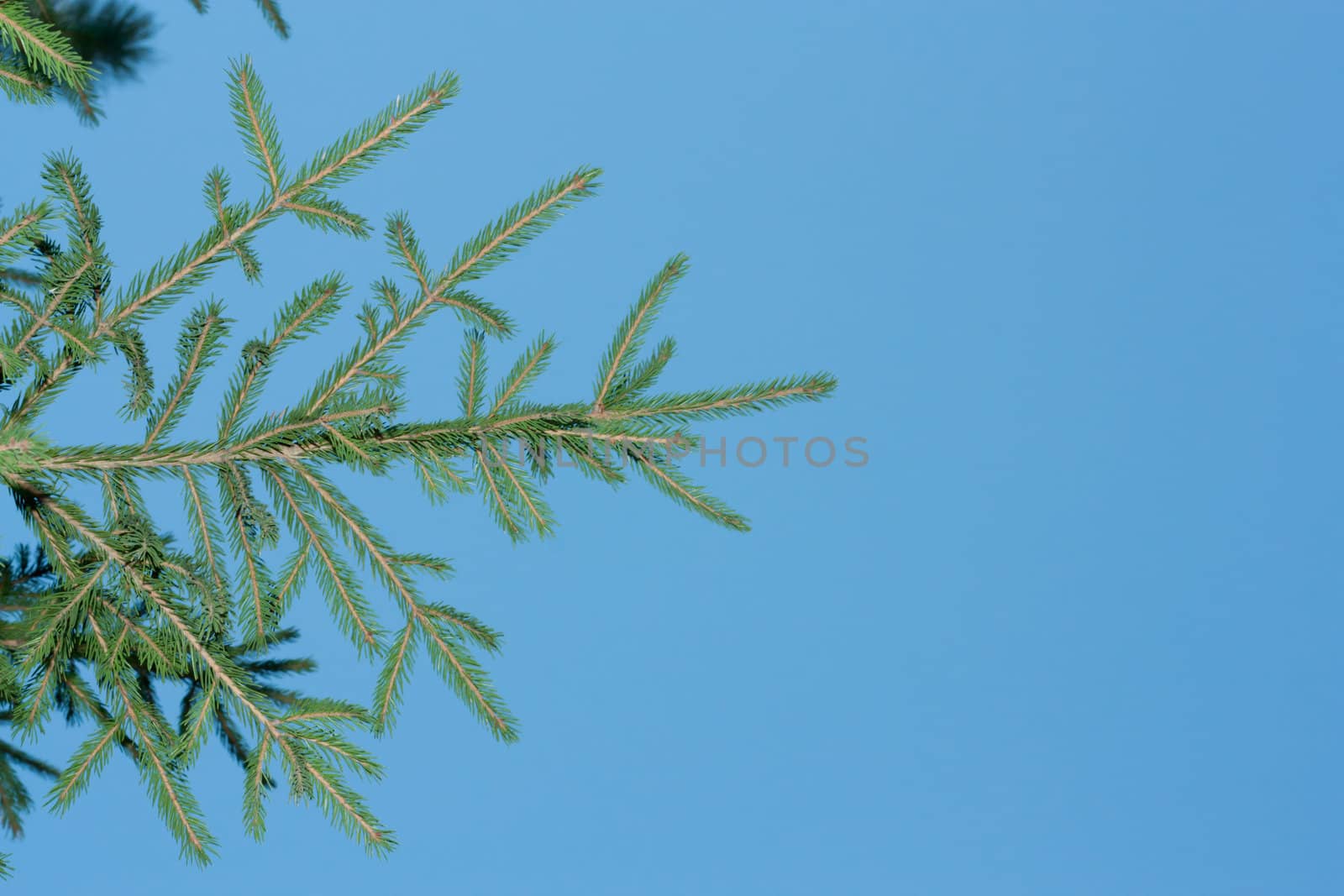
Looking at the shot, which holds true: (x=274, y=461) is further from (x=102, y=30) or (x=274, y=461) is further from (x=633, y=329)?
(x=102, y=30)

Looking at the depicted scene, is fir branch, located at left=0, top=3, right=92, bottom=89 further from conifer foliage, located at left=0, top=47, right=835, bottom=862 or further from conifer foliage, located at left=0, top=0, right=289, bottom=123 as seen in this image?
conifer foliage, located at left=0, top=0, right=289, bottom=123

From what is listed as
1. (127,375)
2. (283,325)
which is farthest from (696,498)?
(127,375)

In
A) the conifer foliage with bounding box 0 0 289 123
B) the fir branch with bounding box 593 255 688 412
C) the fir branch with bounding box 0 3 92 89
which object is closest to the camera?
the fir branch with bounding box 0 3 92 89

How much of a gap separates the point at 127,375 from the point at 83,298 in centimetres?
16

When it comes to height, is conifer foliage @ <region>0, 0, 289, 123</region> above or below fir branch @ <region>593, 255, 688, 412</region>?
above

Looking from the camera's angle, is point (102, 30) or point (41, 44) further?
point (102, 30)

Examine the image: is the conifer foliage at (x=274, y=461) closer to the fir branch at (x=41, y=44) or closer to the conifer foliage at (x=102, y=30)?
the fir branch at (x=41, y=44)

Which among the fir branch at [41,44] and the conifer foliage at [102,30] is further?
the conifer foliage at [102,30]

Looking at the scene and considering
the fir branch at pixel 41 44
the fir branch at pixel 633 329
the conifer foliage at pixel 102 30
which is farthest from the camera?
the conifer foliage at pixel 102 30

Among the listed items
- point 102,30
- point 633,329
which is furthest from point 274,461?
point 102,30

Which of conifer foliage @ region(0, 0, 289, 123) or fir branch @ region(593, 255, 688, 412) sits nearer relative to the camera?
fir branch @ region(593, 255, 688, 412)

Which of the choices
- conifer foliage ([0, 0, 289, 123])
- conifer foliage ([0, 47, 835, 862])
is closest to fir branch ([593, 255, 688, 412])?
conifer foliage ([0, 47, 835, 862])

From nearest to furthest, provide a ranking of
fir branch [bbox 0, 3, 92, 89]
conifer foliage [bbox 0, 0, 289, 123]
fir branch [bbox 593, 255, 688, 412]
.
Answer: fir branch [bbox 0, 3, 92, 89], fir branch [bbox 593, 255, 688, 412], conifer foliage [bbox 0, 0, 289, 123]

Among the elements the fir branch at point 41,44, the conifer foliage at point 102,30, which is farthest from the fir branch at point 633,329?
the conifer foliage at point 102,30
